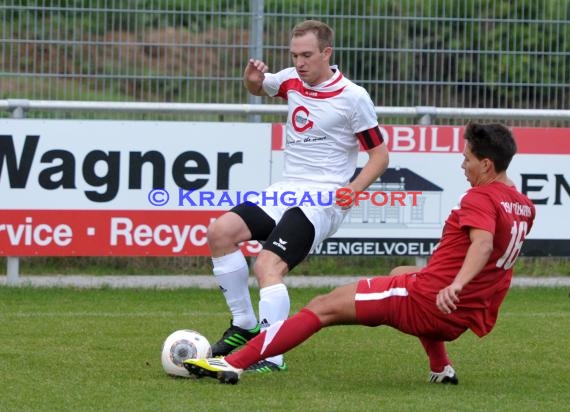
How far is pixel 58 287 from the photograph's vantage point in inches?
450

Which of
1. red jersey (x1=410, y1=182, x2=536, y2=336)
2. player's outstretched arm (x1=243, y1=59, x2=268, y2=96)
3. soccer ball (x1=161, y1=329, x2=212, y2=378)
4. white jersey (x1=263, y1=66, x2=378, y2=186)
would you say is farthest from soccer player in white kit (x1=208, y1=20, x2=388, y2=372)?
red jersey (x1=410, y1=182, x2=536, y2=336)

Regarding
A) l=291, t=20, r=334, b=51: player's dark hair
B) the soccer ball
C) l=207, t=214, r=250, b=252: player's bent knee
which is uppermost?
l=291, t=20, r=334, b=51: player's dark hair

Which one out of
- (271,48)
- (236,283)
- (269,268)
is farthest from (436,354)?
(271,48)

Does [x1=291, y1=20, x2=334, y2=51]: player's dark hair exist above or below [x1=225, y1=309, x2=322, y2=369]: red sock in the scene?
above

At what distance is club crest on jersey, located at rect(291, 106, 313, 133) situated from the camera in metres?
8.00

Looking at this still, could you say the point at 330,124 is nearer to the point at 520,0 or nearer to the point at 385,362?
the point at 385,362

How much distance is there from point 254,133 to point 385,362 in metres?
3.95

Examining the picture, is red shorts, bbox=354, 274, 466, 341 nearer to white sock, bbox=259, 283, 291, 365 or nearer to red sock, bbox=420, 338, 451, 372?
red sock, bbox=420, 338, 451, 372

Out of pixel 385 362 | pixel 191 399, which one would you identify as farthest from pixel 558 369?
pixel 191 399

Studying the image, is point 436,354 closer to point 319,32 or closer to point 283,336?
point 283,336

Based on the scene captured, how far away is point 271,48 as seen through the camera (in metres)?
12.7

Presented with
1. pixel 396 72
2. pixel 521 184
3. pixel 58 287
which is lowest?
pixel 58 287

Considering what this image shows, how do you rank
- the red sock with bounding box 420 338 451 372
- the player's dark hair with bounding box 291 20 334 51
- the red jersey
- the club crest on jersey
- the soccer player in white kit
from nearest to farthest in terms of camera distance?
the red jersey, the red sock with bounding box 420 338 451 372, the soccer player in white kit, the player's dark hair with bounding box 291 20 334 51, the club crest on jersey

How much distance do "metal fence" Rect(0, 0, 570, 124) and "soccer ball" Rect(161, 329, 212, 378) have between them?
4.97 m
